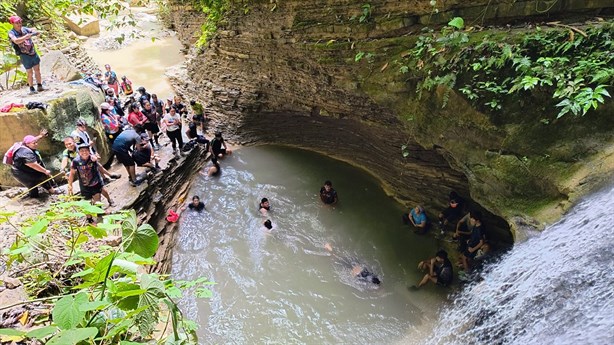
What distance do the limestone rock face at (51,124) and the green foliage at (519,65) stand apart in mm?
6935

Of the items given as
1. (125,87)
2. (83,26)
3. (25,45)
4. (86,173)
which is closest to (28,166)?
(86,173)

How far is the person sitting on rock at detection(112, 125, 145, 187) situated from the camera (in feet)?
23.5

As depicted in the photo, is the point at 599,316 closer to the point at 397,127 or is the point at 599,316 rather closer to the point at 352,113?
the point at 397,127

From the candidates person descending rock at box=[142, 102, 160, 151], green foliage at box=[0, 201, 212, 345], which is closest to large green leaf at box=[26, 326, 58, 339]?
green foliage at box=[0, 201, 212, 345]

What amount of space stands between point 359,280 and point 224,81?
→ 24.6 feet

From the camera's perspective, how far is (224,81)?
1135 centimetres

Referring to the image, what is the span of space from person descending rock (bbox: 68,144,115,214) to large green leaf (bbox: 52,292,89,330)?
4.69 metres

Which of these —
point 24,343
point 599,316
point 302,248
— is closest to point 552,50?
point 599,316

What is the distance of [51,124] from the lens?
735 centimetres

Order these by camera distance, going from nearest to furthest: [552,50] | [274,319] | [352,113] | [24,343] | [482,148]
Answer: [24,343], [552,50], [482,148], [274,319], [352,113]

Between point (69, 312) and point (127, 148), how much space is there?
5.90m

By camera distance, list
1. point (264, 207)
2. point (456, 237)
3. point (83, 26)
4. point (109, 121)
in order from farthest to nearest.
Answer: point (83, 26)
point (264, 207)
point (109, 121)
point (456, 237)

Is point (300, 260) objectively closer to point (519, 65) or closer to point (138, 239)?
point (519, 65)

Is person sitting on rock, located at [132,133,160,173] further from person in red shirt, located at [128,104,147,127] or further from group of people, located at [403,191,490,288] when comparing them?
group of people, located at [403,191,490,288]
